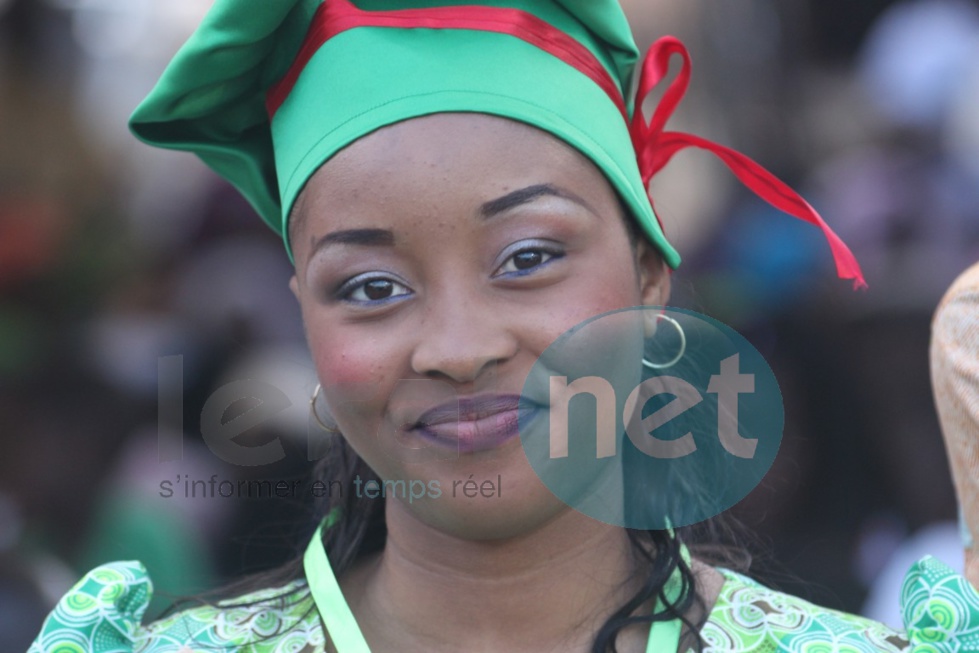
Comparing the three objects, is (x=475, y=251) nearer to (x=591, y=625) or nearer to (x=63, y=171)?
(x=591, y=625)

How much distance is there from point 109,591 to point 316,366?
46cm

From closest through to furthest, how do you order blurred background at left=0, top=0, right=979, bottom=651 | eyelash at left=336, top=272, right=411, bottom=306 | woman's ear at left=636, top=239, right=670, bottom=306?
eyelash at left=336, top=272, right=411, bottom=306, woman's ear at left=636, top=239, right=670, bottom=306, blurred background at left=0, top=0, right=979, bottom=651

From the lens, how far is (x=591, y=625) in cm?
188

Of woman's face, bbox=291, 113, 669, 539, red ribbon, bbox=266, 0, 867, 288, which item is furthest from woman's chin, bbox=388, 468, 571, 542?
red ribbon, bbox=266, 0, 867, 288

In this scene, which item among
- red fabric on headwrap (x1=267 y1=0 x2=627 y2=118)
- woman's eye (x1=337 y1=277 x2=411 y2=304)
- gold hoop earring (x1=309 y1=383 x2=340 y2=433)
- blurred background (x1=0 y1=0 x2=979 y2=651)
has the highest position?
red fabric on headwrap (x1=267 y1=0 x2=627 y2=118)

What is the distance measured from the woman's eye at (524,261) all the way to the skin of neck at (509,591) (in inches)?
15.0

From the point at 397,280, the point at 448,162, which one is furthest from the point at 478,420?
the point at 448,162

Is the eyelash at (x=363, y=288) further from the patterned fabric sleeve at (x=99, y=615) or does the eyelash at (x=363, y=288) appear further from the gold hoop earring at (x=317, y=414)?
the patterned fabric sleeve at (x=99, y=615)

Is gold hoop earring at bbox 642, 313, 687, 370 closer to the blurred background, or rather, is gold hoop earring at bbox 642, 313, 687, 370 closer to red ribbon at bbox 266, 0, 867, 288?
red ribbon at bbox 266, 0, 867, 288

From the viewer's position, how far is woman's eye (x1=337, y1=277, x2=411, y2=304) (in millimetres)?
1810

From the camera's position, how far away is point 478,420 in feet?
5.75

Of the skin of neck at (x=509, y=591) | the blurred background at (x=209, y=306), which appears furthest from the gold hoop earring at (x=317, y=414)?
the blurred background at (x=209, y=306)

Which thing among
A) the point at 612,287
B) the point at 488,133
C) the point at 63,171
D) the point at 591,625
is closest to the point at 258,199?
the point at 488,133

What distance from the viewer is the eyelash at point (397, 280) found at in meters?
1.78
